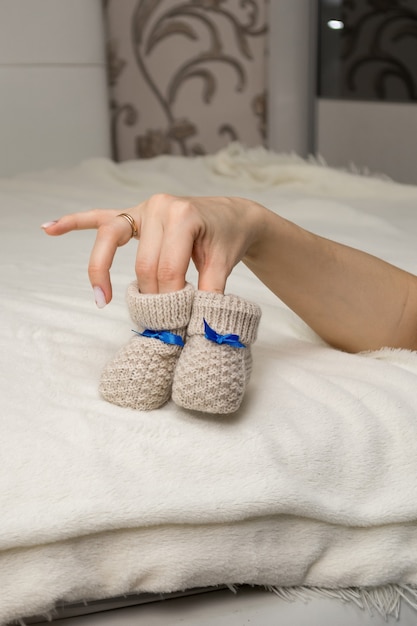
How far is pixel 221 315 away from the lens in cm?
66

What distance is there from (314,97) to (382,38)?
0.45 meters

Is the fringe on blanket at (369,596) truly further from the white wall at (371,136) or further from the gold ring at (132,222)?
the white wall at (371,136)

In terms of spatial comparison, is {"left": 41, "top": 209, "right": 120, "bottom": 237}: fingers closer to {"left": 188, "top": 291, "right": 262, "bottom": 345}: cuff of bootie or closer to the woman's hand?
the woman's hand

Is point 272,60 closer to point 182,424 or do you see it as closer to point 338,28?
point 338,28

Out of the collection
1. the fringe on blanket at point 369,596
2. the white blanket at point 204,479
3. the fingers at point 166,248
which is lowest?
the fringe on blanket at point 369,596

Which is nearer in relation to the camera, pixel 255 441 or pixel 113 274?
pixel 255 441

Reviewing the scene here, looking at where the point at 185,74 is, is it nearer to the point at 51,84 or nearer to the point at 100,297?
the point at 51,84

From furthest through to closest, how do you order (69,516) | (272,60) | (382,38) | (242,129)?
(242,129)
(272,60)
(382,38)
(69,516)

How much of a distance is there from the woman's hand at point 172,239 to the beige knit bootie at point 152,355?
2 cm

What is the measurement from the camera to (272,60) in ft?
9.48

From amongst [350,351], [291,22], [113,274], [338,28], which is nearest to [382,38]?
[338,28]

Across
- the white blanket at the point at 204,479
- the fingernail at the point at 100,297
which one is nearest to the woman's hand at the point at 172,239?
the fingernail at the point at 100,297

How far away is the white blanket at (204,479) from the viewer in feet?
1.93

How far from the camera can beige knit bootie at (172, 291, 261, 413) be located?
2.10 feet
